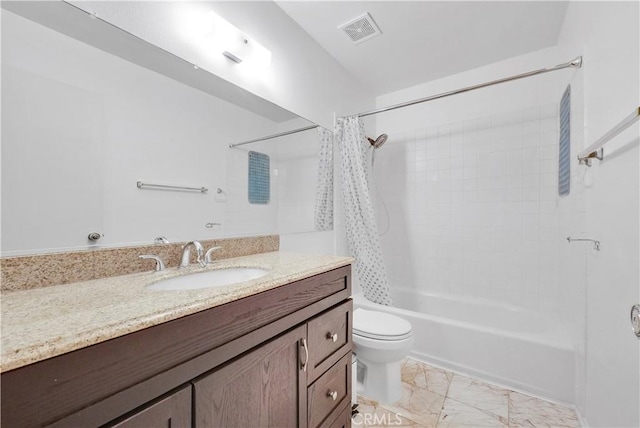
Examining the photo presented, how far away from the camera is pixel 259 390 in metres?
0.80

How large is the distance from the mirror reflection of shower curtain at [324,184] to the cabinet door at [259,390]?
1201 millimetres

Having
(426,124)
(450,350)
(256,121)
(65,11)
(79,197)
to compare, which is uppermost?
(426,124)

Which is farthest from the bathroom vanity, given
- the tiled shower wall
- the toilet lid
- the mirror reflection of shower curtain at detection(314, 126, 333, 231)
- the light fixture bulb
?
the tiled shower wall

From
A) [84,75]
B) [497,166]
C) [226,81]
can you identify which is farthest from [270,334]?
[497,166]

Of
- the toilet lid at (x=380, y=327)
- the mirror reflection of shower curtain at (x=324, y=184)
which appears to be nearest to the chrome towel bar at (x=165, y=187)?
the mirror reflection of shower curtain at (x=324, y=184)

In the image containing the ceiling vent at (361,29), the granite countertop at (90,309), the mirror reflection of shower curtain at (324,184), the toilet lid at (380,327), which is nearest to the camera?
the granite countertop at (90,309)

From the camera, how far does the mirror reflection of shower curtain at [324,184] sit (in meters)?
2.07

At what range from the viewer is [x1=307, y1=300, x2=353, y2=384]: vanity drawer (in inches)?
39.8

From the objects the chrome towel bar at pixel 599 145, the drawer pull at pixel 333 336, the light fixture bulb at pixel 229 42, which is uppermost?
the light fixture bulb at pixel 229 42

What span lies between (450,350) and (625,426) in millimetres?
1015

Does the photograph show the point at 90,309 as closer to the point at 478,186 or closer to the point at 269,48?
the point at 269,48

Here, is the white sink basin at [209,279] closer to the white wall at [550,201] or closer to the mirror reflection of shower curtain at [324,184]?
the mirror reflection of shower curtain at [324,184]

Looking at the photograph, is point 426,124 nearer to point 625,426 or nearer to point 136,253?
point 625,426

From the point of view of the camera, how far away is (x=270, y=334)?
2.76 ft
